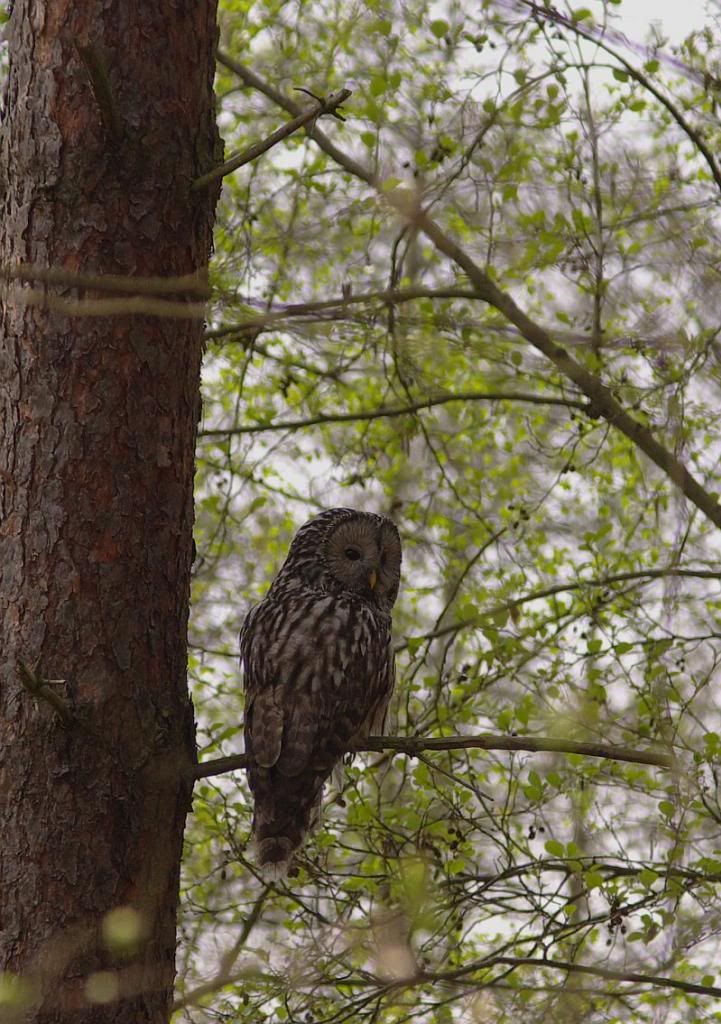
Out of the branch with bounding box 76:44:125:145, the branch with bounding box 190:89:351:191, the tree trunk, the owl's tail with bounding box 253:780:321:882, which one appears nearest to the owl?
the owl's tail with bounding box 253:780:321:882

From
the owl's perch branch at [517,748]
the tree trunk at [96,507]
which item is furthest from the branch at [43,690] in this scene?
the owl's perch branch at [517,748]

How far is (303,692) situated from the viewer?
175 inches

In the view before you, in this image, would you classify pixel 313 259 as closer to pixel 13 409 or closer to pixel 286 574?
pixel 286 574

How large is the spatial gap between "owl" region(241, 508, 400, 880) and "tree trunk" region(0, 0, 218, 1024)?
3.48ft

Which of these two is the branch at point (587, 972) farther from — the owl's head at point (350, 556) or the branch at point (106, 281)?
the branch at point (106, 281)

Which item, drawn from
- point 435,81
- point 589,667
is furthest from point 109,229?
point 435,81

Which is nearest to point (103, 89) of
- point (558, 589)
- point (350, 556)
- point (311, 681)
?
point (311, 681)

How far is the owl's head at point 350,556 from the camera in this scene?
512 cm

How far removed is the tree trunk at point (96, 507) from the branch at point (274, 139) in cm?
7

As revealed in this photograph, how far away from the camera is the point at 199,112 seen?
351cm

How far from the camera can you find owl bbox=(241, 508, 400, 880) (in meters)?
4.37

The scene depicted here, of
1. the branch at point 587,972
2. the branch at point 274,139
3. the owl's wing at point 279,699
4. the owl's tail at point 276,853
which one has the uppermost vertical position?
the branch at point 274,139

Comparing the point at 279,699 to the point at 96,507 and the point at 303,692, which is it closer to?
the point at 303,692

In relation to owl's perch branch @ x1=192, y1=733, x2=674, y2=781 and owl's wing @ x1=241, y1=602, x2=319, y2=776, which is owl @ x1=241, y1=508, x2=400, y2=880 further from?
owl's perch branch @ x1=192, y1=733, x2=674, y2=781
